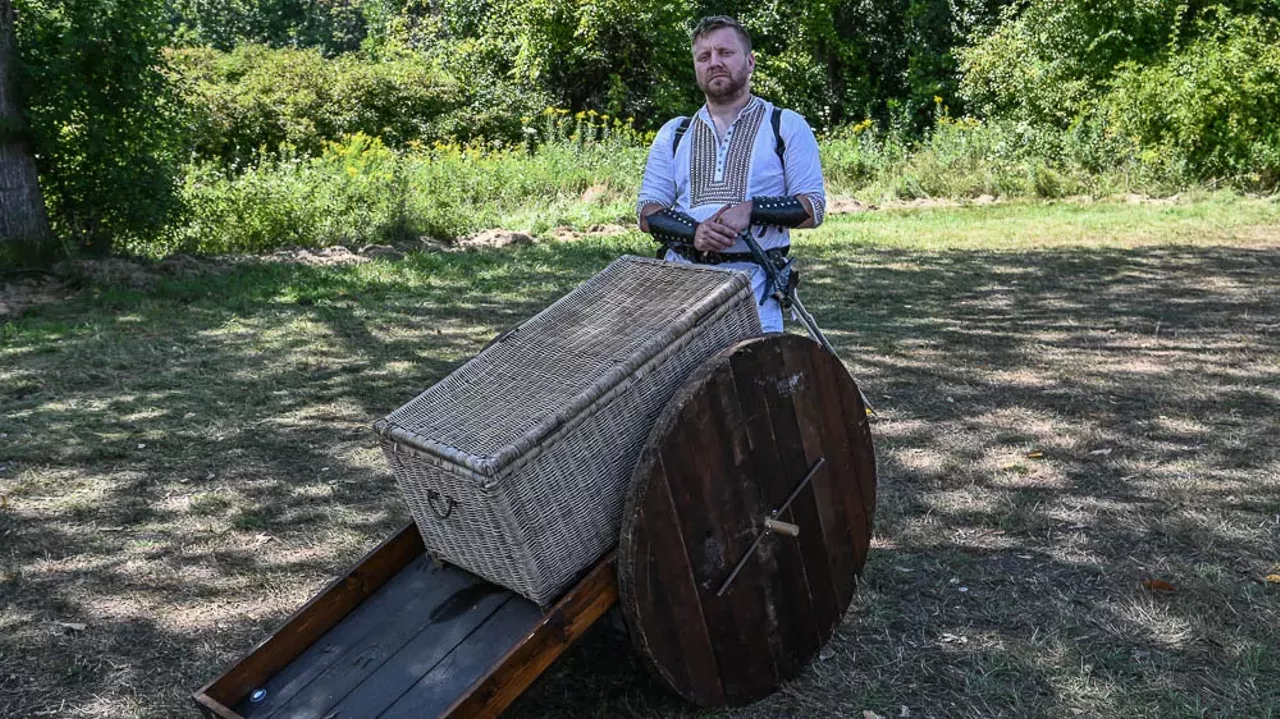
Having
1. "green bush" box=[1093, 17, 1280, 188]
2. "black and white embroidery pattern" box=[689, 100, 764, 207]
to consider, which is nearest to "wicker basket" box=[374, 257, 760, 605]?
"black and white embroidery pattern" box=[689, 100, 764, 207]

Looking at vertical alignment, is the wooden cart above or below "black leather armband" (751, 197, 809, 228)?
below

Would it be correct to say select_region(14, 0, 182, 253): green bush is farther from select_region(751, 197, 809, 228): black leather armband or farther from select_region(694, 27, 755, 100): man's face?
select_region(751, 197, 809, 228): black leather armband

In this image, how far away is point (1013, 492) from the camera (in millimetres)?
5023

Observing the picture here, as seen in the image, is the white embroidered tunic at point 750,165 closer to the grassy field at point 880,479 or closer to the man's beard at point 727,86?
the man's beard at point 727,86

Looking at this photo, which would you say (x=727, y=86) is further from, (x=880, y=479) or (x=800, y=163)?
(x=880, y=479)

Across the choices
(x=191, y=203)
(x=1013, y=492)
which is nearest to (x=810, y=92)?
(x=191, y=203)

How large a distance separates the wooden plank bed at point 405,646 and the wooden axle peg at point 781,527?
48 centimetres

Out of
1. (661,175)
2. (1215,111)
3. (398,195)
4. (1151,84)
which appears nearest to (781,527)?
(661,175)

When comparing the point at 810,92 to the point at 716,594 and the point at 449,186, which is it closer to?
the point at 449,186

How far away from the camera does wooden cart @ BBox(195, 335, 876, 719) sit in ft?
9.22

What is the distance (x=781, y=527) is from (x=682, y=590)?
0.35m

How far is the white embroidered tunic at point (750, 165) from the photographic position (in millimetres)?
3848

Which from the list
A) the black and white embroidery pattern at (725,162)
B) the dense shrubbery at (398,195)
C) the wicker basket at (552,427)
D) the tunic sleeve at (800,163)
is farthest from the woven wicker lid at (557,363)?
the dense shrubbery at (398,195)

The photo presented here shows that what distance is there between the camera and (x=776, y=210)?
12.1ft
